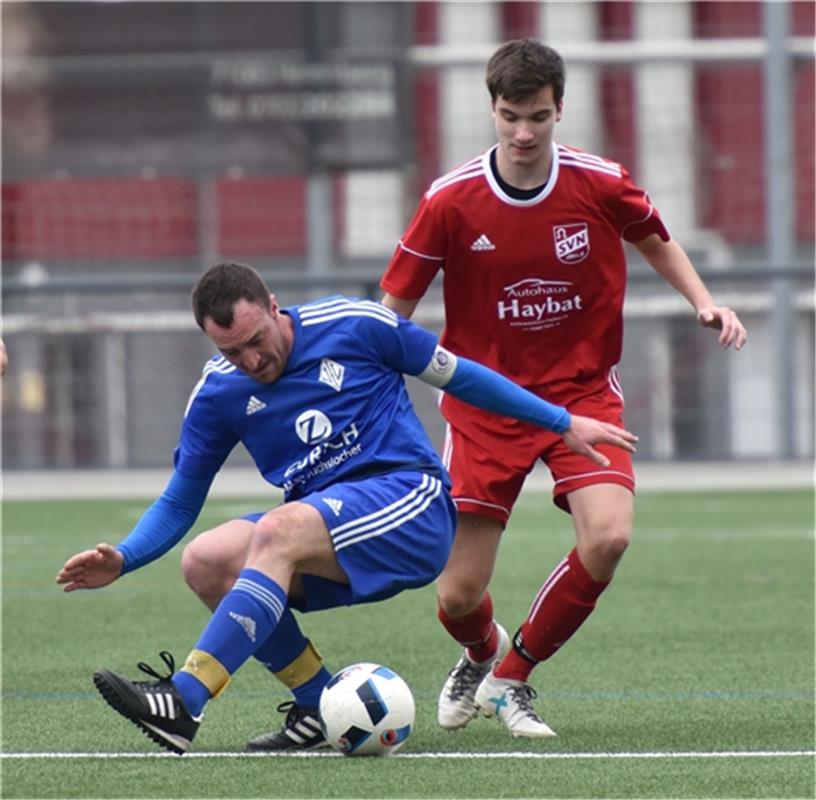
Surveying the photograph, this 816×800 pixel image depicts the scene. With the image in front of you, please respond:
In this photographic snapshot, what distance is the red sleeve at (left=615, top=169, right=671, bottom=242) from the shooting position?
5.79 m

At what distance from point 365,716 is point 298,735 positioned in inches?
11.1

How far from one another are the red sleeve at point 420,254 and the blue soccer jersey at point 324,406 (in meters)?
0.52

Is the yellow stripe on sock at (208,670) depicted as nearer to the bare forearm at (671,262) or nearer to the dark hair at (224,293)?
the dark hair at (224,293)

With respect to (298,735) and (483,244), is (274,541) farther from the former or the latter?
(483,244)

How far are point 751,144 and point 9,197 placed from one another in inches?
283

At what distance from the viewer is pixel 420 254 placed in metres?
5.79

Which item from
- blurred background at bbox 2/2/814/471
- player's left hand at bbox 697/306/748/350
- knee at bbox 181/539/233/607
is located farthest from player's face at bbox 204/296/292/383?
blurred background at bbox 2/2/814/471

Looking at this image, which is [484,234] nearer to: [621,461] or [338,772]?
[621,461]

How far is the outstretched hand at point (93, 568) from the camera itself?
5102mm

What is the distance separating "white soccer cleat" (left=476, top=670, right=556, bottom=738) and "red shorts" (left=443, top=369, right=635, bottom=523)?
0.49 m

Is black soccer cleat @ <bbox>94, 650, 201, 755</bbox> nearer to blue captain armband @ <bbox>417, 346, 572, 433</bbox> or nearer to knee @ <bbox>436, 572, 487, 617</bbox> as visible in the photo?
blue captain armband @ <bbox>417, 346, 572, 433</bbox>

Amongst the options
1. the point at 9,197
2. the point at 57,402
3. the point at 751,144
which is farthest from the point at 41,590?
the point at 751,144

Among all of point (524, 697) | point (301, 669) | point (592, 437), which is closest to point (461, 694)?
point (524, 697)

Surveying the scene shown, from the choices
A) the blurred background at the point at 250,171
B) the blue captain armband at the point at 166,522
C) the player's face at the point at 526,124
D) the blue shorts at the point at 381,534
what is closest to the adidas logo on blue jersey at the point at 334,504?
the blue shorts at the point at 381,534
